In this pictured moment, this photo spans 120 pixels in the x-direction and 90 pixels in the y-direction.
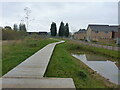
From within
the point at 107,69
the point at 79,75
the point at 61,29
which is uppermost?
the point at 61,29

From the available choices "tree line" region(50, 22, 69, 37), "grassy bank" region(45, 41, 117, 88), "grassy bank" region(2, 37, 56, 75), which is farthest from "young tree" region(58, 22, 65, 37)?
"grassy bank" region(45, 41, 117, 88)

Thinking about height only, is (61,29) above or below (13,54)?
above

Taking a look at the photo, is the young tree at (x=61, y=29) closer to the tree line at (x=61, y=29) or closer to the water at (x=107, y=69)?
the tree line at (x=61, y=29)

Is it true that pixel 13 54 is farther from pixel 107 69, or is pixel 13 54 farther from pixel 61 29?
pixel 61 29

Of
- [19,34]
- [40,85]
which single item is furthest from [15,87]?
[19,34]

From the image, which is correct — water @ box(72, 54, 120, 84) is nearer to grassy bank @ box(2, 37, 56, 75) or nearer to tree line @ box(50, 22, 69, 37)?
grassy bank @ box(2, 37, 56, 75)

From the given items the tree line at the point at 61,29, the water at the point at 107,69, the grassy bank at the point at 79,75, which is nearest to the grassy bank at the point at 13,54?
the grassy bank at the point at 79,75

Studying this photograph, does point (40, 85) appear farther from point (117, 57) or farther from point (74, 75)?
point (117, 57)

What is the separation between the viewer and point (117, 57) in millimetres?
16156

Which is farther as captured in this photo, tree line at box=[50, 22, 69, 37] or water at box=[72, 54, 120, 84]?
tree line at box=[50, 22, 69, 37]

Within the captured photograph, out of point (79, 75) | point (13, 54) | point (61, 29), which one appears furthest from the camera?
point (61, 29)

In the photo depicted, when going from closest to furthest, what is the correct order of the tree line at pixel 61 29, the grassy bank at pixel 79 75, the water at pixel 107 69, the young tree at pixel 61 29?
the grassy bank at pixel 79 75
the water at pixel 107 69
the young tree at pixel 61 29
the tree line at pixel 61 29

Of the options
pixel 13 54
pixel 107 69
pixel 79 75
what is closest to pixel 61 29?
pixel 13 54

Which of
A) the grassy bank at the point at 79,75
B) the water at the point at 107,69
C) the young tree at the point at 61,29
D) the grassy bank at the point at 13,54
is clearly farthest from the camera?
the young tree at the point at 61,29
